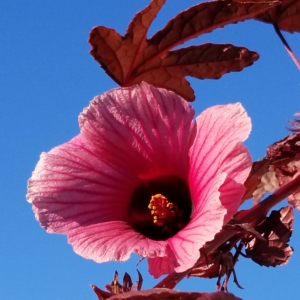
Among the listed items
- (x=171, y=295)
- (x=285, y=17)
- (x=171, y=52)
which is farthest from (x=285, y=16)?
(x=171, y=295)

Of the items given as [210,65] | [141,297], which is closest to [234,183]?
[141,297]

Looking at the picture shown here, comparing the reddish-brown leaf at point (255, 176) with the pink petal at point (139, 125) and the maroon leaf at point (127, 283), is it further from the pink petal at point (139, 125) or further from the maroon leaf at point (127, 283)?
the maroon leaf at point (127, 283)

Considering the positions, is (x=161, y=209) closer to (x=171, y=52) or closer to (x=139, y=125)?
(x=139, y=125)

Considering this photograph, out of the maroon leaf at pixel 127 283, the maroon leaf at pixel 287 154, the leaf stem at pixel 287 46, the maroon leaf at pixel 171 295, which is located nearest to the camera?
the maroon leaf at pixel 171 295

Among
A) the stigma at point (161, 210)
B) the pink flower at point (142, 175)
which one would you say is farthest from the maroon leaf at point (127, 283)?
the stigma at point (161, 210)

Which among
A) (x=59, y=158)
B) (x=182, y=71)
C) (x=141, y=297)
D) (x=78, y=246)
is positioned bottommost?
(x=141, y=297)

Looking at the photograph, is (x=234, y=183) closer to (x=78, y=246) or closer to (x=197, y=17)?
(x=78, y=246)

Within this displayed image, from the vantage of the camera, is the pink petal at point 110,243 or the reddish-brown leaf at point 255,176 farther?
the reddish-brown leaf at point 255,176
